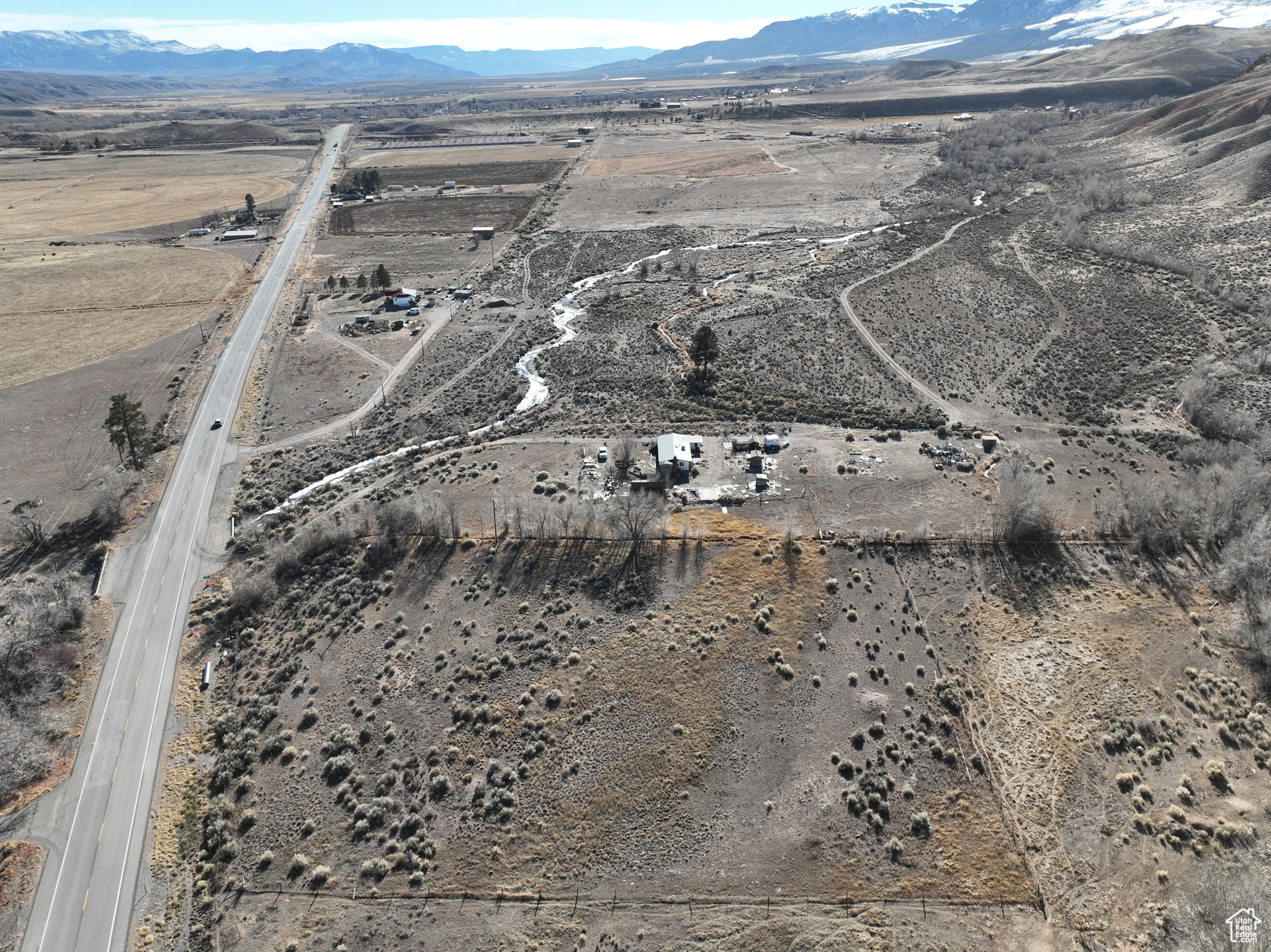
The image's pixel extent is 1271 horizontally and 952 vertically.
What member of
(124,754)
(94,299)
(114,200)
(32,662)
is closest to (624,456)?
(124,754)

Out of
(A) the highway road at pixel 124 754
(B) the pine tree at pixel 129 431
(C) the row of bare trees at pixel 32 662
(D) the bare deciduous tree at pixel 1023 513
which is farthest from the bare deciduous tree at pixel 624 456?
(B) the pine tree at pixel 129 431

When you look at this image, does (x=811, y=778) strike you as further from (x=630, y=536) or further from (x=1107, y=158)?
(x=1107, y=158)

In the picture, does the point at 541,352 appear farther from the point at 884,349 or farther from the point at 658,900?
the point at 658,900

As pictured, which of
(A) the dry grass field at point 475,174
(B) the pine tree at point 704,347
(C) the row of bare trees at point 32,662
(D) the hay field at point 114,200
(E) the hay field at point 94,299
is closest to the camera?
(C) the row of bare trees at point 32,662

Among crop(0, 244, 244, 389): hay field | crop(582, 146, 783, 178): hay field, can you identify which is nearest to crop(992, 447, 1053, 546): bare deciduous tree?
crop(0, 244, 244, 389): hay field


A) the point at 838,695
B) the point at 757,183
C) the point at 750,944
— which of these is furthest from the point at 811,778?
the point at 757,183

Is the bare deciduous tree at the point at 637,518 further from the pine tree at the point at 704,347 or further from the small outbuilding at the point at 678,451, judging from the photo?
the pine tree at the point at 704,347

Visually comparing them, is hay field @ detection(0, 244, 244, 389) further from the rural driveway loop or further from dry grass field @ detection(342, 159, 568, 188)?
the rural driveway loop
